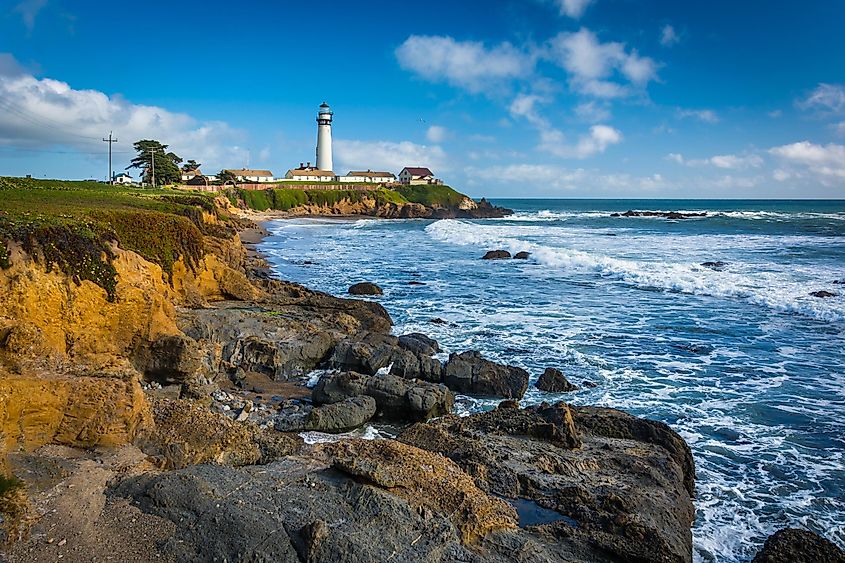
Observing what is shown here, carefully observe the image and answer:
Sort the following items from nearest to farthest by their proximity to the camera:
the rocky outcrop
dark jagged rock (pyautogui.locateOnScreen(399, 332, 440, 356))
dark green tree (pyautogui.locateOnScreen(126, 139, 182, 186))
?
the rocky outcrop
dark jagged rock (pyautogui.locateOnScreen(399, 332, 440, 356))
dark green tree (pyautogui.locateOnScreen(126, 139, 182, 186))

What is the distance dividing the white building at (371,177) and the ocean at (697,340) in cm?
8087

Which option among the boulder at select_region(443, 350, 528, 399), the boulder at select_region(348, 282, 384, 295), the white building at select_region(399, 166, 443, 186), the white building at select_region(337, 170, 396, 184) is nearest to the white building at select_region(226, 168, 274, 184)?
the white building at select_region(337, 170, 396, 184)

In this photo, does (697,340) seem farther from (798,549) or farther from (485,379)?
(798,549)

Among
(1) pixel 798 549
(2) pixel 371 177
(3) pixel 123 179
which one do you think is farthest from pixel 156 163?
(1) pixel 798 549

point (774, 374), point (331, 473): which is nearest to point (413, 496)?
point (331, 473)

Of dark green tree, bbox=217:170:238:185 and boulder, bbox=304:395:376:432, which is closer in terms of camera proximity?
boulder, bbox=304:395:376:432

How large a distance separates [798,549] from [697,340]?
38.7ft

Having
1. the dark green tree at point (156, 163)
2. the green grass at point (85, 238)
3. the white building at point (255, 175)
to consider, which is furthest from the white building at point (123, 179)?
the green grass at point (85, 238)

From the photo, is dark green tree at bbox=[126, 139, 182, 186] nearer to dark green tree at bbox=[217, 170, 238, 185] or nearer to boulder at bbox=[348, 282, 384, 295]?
dark green tree at bbox=[217, 170, 238, 185]

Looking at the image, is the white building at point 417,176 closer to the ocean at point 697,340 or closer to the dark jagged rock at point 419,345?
the ocean at point 697,340

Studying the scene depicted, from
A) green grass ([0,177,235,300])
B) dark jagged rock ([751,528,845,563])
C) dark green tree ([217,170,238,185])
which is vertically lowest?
dark jagged rock ([751,528,845,563])

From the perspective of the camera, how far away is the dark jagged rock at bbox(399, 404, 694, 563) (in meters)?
6.79

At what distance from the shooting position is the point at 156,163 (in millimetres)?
Answer: 69875

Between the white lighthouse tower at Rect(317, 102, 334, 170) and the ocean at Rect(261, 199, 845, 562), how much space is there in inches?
2806
